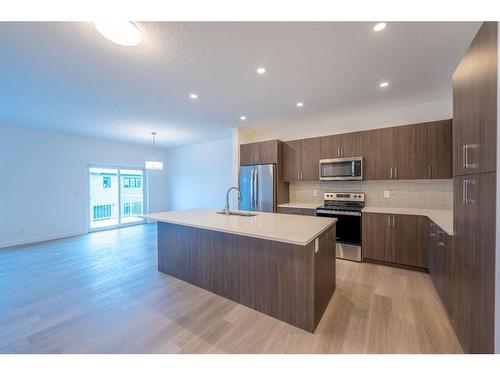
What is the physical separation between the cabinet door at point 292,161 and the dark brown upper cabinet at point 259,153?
1.04 ft

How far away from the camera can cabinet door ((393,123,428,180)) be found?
3070 millimetres

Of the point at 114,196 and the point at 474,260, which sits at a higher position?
the point at 114,196

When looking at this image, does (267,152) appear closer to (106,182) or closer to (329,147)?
(329,147)

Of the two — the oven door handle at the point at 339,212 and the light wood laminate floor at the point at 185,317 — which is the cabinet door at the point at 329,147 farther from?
the light wood laminate floor at the point at 185,317

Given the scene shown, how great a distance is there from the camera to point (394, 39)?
1806 millimetres

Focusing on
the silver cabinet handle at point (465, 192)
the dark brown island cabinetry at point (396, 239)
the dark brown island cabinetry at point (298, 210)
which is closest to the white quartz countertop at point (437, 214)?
the dark brown island cabinetry at point (396, 239)

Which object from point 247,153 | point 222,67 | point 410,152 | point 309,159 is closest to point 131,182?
point 247,153

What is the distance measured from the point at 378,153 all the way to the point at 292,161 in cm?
154

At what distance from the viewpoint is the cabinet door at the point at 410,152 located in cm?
307

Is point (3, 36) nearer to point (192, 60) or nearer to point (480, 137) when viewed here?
point (192, 60)

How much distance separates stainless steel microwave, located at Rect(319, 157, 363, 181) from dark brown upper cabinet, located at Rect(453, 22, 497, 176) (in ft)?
6.26

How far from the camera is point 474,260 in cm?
131
